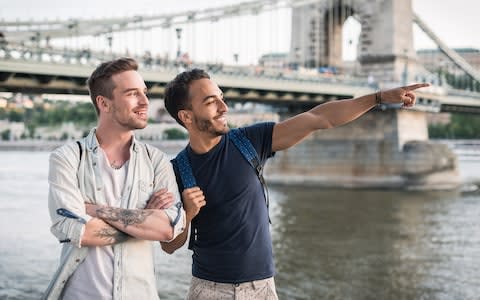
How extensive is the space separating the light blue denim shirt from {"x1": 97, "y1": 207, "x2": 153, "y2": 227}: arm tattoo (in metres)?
0.04

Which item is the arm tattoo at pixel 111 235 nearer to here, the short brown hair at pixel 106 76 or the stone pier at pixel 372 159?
the short brown hair at pixel 106 76

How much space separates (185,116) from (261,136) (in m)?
0.28

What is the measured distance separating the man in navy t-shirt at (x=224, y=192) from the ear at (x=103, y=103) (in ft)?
1.22

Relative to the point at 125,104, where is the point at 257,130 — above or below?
below

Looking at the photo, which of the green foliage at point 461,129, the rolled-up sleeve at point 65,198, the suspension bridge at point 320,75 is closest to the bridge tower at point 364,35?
the suspension bridge at point 320,75

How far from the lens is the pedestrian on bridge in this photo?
233 cm

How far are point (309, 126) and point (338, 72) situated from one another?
3063cm

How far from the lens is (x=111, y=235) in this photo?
236 centimetres

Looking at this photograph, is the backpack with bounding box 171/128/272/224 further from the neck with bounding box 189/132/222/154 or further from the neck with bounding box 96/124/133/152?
the neck with bounding box 96/124/133/152

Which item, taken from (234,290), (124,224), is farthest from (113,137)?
(234,290)

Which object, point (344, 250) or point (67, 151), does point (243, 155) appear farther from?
point (344, 250)

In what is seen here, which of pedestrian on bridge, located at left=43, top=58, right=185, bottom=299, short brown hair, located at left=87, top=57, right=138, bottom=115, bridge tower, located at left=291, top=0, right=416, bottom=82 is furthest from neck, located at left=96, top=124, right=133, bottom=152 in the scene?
bridge tower, located at left=291, top=0, right=416, bottom=82

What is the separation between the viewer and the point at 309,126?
2840 mm

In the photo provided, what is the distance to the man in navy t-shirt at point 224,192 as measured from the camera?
273cm
